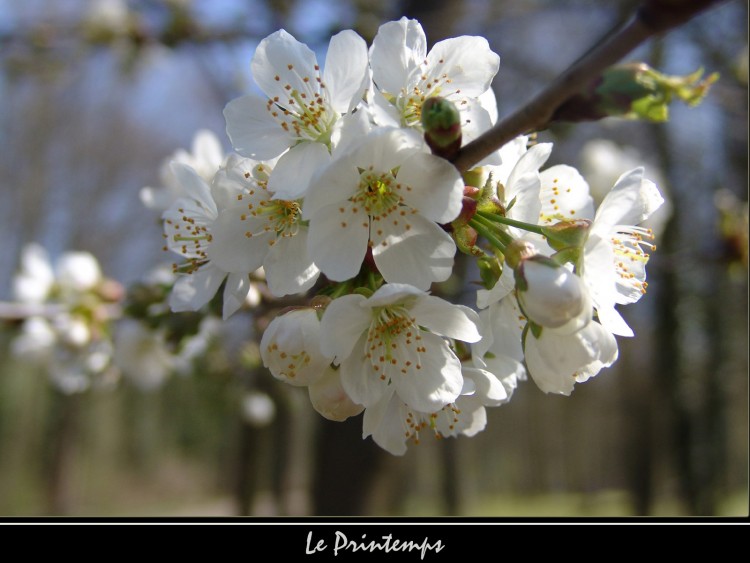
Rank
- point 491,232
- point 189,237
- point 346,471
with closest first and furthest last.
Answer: point 491,232 < point 189,237 < point 346,471

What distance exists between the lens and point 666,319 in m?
8.41

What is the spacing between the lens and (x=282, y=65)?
3.35 feet

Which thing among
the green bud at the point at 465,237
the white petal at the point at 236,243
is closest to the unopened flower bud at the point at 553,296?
the green bud at the point at 465,237

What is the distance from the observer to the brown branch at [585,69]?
2.11ft

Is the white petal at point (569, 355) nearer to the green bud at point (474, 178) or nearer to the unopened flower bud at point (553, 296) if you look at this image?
the unopened flower bud at point (553, 296)

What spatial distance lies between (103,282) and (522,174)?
1923 millimetres

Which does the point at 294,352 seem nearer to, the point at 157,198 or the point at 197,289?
the point at 197,289

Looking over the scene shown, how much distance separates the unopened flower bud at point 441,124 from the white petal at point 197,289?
19.5 inches

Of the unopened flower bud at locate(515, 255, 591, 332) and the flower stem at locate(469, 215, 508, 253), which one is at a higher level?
the flower stem at locate(469, 215, 508, 253)

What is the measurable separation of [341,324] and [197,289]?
0.36 m

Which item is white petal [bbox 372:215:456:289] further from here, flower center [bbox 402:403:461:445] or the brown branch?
flower center [bbox 402:403:461:445]

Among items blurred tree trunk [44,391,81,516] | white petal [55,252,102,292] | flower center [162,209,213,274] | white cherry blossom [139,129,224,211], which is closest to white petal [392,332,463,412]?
flower center [162,209,213,274]

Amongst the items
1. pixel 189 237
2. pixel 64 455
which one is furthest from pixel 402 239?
pixel 64 455

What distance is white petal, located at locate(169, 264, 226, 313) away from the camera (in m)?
1.08
